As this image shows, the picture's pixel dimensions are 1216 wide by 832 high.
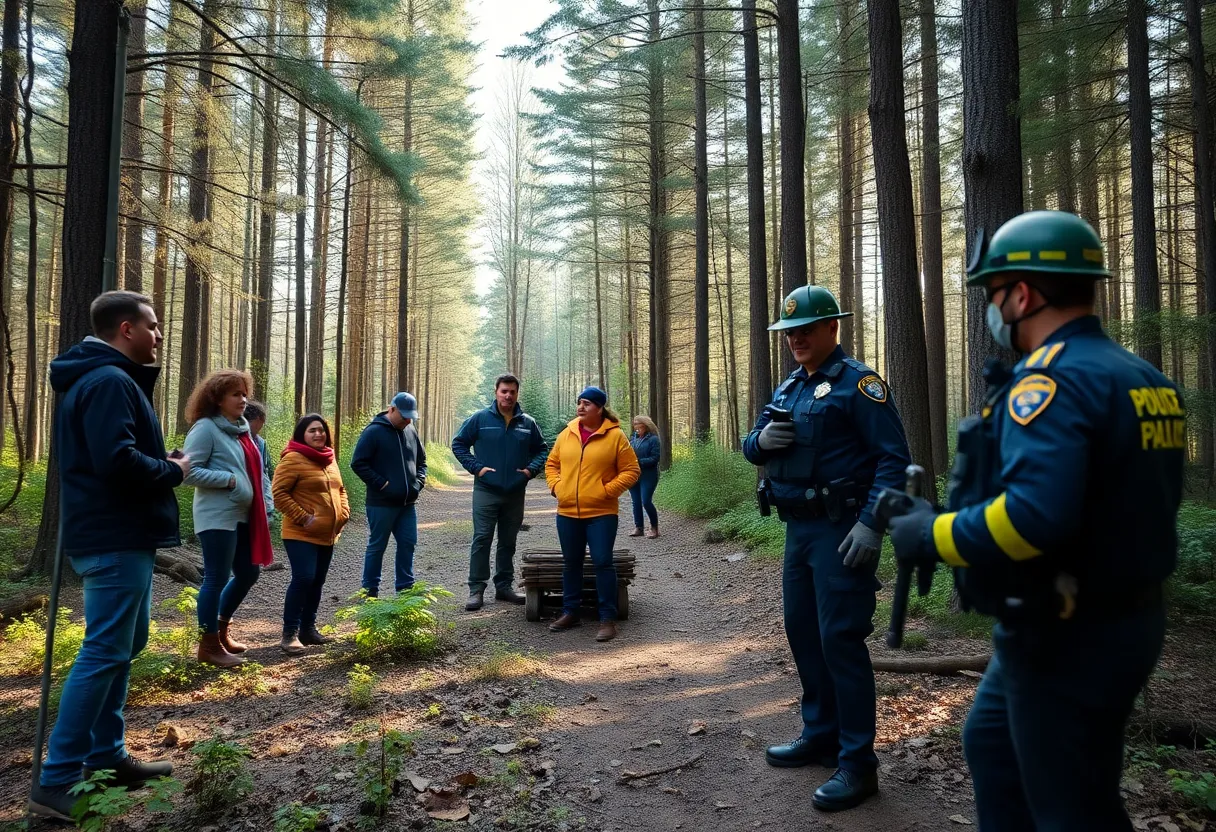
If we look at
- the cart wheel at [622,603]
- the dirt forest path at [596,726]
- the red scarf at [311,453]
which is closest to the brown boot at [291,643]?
the dirt forest path at [596,726]

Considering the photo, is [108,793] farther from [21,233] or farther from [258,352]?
[21,233]

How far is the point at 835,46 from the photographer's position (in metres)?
14.5

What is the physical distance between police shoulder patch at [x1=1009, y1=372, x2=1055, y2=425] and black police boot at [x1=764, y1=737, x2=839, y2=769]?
2.67 metres

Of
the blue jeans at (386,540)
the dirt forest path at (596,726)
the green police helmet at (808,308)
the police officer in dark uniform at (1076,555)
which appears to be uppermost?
the green police helmet at (808,308)

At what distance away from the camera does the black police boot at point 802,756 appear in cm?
394

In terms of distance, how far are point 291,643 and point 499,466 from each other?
270 centimetres

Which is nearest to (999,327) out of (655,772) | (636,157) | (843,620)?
(843,620)

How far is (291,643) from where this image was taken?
626 centimetres

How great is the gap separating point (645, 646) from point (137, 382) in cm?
461

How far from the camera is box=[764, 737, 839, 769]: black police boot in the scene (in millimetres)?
3943

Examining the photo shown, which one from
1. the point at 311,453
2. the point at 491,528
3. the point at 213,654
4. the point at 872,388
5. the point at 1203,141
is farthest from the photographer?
the point at 1203,141

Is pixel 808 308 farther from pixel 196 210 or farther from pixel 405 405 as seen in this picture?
pixel 196 210

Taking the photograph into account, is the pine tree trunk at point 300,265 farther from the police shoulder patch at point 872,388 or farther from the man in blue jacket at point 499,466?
the police shoulder patch at point 872,388

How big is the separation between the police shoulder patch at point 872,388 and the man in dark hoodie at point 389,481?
196 inches
